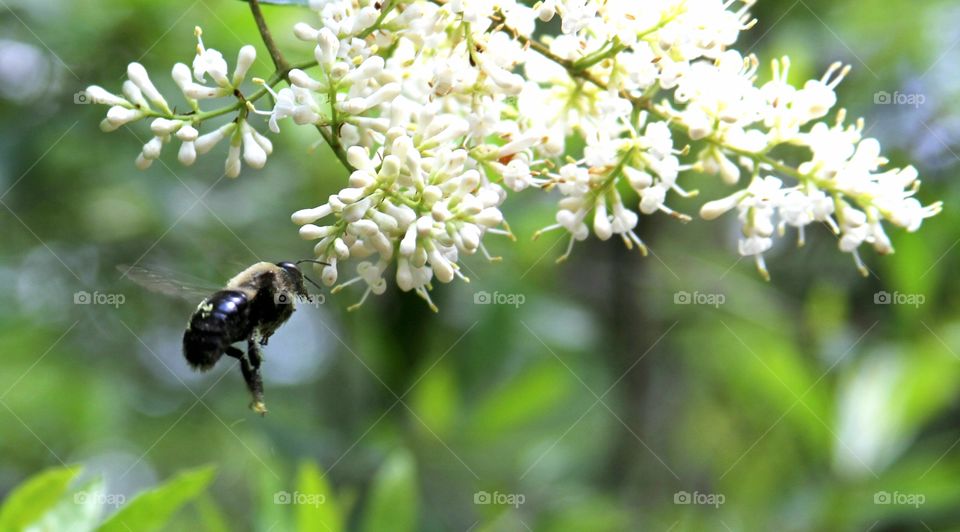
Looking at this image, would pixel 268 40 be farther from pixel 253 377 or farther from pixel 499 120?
pixel 253 377

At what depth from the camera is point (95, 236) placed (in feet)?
11.7

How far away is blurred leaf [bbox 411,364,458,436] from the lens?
3.67 meters

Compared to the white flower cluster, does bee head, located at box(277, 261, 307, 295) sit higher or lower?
lower

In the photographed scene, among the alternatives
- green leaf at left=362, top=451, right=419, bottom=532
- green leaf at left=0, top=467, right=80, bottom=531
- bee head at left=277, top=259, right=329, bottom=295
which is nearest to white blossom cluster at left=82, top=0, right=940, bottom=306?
bee head at left=277, top=259, right=329, bottom=295

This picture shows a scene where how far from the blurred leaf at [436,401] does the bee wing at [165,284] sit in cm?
178

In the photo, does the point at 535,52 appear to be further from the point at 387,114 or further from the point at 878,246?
the point at 878,246

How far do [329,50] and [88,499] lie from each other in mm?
1070

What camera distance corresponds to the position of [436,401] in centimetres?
367

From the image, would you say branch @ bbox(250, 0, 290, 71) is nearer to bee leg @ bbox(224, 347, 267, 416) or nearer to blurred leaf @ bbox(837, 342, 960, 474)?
bee leg @ bbox(224, 347, 267, 416)

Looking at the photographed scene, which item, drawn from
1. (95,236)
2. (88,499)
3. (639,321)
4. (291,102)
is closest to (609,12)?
(291,102)

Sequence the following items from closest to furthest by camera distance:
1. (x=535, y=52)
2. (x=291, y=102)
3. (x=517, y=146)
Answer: (x=291, y=102)
(x=517, y=146)
(x=535, y=52)

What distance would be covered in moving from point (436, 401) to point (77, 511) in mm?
1667

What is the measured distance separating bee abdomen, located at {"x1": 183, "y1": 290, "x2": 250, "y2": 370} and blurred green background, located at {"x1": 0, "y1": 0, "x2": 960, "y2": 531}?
51.7 inches

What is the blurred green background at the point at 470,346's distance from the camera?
129 inches
